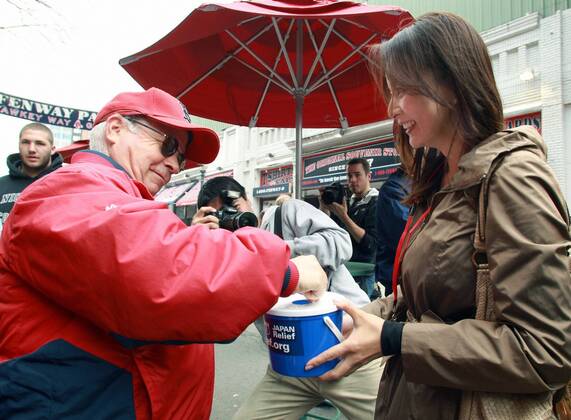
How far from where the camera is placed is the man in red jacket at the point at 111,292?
37.9 inches

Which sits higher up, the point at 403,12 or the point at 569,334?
the point at 403,12

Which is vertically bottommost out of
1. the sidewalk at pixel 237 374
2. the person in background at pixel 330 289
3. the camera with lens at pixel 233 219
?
the sidewalk at pixel 237 374

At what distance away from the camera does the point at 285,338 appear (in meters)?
1.31

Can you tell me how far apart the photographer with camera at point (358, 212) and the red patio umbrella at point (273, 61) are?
1.34 feet

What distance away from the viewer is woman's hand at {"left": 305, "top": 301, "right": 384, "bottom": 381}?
113 centimetres

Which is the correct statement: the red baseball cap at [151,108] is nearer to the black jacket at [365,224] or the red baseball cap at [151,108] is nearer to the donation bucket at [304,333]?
the donation bucket at [304,333]

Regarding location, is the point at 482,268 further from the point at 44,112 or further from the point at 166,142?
the point at 44,112

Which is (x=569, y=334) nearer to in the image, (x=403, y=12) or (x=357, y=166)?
(x=403, y=12)

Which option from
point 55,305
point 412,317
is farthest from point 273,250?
point 55,305

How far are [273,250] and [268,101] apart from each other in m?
3.91

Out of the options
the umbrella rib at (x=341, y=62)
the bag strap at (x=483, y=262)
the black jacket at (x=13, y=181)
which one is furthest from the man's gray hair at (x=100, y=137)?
the black jacket at (x=13, y=181)

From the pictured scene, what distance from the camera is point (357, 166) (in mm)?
4270

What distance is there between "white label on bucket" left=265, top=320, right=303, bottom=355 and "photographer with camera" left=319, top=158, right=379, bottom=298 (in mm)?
2637

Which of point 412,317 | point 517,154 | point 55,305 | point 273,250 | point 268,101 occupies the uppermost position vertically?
point 268,101
